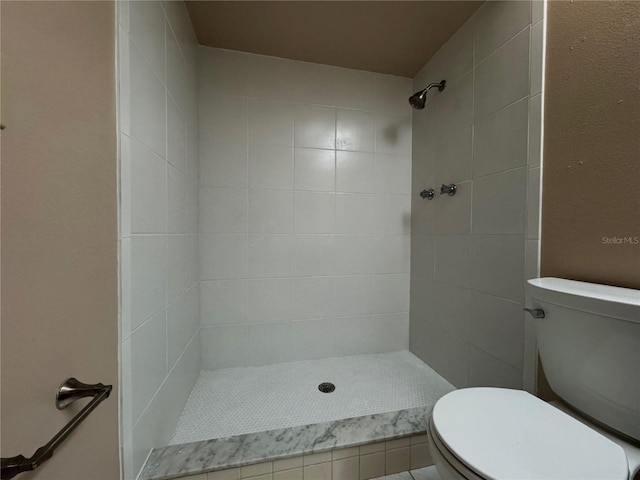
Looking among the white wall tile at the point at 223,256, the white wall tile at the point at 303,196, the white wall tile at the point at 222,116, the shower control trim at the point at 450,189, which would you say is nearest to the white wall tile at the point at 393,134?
the white wall tile at the point at 303,196

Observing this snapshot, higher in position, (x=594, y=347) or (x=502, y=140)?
(x=502, y=140)

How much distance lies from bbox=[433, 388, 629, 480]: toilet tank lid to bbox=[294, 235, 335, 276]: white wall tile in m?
0.99

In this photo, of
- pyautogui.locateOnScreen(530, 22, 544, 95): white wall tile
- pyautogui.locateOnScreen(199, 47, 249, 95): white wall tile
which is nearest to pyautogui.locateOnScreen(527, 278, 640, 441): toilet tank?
pyautogui.locateOnScreen(530, 22, 544, 95): white wall tile

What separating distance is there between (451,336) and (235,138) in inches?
64.5

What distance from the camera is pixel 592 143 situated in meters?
0.79

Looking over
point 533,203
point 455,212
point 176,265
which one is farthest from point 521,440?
point 176,265

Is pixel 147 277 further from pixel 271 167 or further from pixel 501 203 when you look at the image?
pixel 501 203

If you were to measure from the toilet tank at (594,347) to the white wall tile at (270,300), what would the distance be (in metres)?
1.19

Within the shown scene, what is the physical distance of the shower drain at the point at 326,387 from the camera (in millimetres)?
1344

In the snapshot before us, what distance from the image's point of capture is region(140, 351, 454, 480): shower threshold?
0.89 meters

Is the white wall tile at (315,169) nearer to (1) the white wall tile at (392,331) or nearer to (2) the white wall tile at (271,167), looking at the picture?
(2) the white wall tile at (271,167)

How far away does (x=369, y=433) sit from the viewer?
3.20 feet

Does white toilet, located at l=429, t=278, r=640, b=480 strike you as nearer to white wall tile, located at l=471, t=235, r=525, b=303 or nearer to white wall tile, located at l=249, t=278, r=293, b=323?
white wall tile, located at l=471, t=235, r=525, b=303

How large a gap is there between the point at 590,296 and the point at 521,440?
0.40 metres
